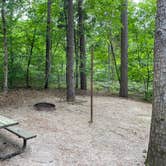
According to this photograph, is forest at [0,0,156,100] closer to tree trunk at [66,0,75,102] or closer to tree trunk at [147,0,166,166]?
tree trunk at [66,0,75,102]

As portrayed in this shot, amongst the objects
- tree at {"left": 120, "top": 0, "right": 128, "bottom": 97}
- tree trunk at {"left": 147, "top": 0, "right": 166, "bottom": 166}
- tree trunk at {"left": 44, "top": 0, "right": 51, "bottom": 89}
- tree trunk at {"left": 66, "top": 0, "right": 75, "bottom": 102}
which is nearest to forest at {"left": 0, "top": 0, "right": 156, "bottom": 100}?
tree trunk at {"left": 44, "top": 0, "right": 51, "bottom": 89}

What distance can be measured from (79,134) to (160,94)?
7.38ft

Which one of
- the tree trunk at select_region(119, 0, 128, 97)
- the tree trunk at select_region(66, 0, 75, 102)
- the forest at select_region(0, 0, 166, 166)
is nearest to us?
the forest at select_region(0, 0, 166, 166)

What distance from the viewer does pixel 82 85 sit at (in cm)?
1105

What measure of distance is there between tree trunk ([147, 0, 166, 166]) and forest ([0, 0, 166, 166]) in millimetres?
13

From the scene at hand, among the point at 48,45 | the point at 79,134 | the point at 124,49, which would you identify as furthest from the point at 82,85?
the point at 79,134

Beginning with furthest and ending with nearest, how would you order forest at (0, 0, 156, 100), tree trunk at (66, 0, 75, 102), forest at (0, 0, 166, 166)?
forest at (0, 0, 156, 100)
tree trunk at (66, 0, 75, 102)
forest at (0, 0, 166, 166)

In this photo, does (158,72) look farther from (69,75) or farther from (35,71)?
(35,71)

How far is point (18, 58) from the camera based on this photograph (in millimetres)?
9812

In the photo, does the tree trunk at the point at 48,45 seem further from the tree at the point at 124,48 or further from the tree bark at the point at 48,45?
the tree at the point at 124,48

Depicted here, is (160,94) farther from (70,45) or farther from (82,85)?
(82,85)

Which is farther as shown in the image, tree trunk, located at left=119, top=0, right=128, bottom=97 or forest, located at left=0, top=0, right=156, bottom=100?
tree trunk, located at left=119, top=0, right=128, bottom=97

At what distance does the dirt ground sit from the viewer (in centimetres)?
349

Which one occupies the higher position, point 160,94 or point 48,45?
point 48,45
